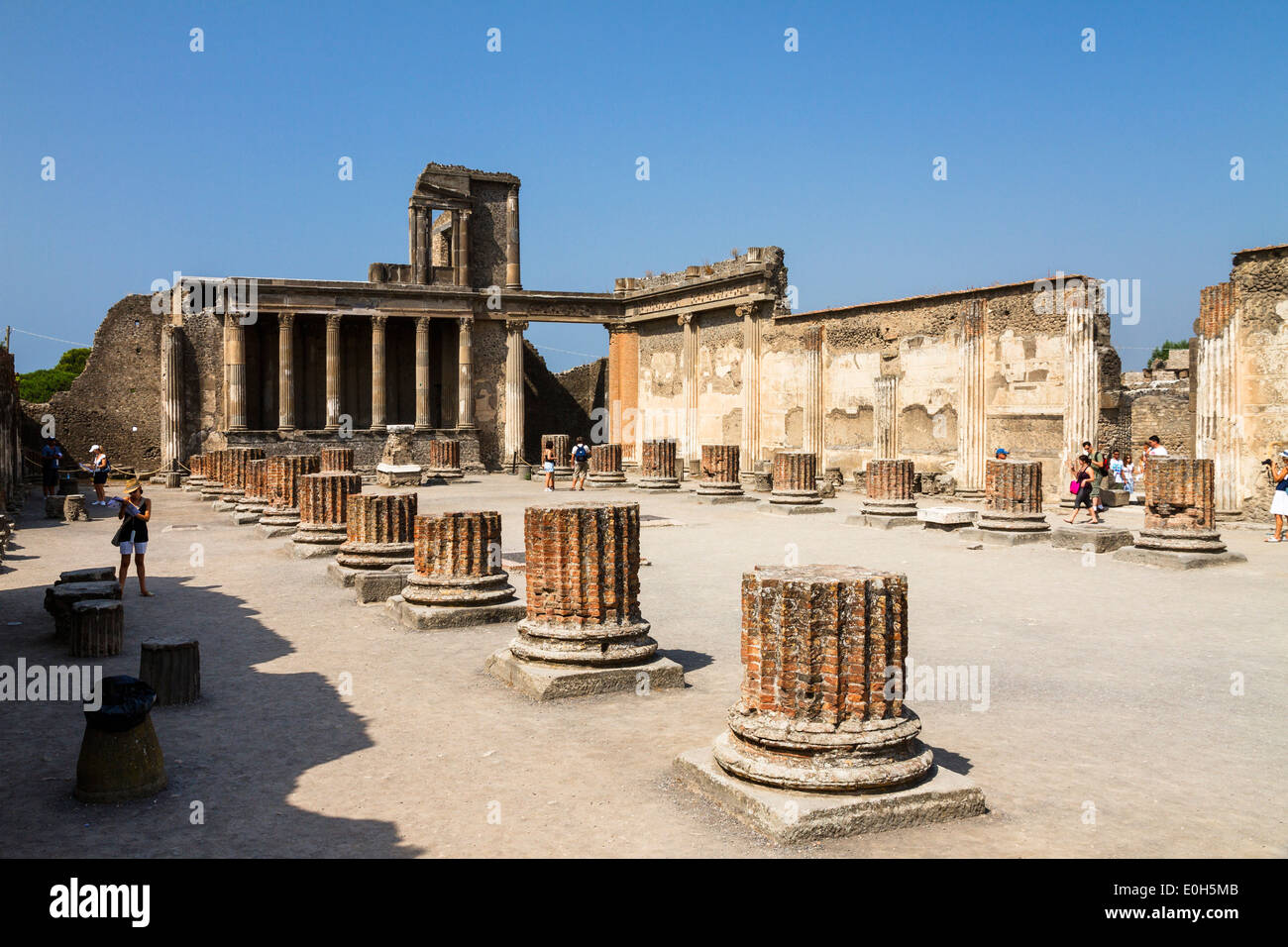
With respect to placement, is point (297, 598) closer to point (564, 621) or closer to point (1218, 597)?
point (564, 621)

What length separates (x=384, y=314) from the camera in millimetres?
33281

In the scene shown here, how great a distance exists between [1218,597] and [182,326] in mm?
30154

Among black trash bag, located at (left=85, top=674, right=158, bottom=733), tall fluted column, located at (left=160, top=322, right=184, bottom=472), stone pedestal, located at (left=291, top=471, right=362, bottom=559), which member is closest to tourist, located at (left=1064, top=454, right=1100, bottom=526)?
stone pedestal, located at (left=291, top=471, right=362, bottom=559)

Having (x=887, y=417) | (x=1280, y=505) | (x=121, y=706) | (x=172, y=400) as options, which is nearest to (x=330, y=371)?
(x=172, y=400)

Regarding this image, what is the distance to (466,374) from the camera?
34094mm

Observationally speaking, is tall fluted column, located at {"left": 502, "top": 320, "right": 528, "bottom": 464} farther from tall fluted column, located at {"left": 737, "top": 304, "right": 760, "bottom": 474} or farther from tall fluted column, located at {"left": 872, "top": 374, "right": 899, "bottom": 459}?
tall fluted column, located at {"left": 872, "top": 374, "right": 899, "bottom": 459}

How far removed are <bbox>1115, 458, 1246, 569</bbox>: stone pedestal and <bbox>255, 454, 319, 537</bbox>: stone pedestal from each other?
39.9 ft

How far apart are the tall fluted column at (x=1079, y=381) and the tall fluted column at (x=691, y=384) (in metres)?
14.0

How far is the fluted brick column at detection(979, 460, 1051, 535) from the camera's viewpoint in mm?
15016

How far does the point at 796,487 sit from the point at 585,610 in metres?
13.2

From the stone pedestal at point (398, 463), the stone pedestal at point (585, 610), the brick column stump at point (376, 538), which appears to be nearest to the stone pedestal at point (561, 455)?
the stone pedestal at point (398, 463)

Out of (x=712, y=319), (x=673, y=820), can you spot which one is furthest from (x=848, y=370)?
(x=673, y=820)

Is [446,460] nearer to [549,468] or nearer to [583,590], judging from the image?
[549,468]
